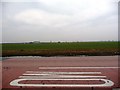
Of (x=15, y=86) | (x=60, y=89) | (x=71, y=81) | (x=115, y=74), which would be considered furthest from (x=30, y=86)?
(x=115, y=74)

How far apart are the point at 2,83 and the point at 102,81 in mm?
4212

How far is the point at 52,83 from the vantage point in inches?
384

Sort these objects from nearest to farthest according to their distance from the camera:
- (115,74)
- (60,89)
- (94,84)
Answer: (60,89)
(94,84)
(115,74)

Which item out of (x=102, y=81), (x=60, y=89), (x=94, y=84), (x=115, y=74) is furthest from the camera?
(x=115, y=74)

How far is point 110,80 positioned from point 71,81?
5.58 ft

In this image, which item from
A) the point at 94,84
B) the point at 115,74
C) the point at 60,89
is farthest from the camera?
the point at 115,74

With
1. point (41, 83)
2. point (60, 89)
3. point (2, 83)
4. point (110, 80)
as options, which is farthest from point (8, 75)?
point (110, 80)

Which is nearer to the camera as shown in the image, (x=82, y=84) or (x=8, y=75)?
(x=82, y=84)

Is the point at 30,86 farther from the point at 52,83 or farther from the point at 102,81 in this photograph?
the point at 102,81

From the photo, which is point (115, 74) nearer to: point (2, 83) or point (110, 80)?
point (110, 80)

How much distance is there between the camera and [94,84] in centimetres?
941

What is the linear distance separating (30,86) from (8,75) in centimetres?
315

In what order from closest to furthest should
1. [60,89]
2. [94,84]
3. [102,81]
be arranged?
[60,89]
[94,84]
[102,81]

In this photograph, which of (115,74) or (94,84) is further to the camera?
(115,74)
